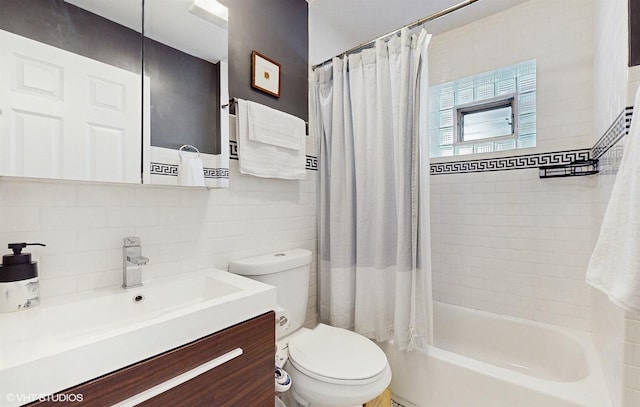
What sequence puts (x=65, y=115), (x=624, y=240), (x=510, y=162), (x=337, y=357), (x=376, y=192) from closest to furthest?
1. (x=624, y=240)
2. (x=65, y=115)
3. (x=337, y=357)
4. (x=376, y=192)
5. (x=510, y=162)

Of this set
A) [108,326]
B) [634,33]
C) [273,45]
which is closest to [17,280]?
[108,326]

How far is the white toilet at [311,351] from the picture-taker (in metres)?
1.12

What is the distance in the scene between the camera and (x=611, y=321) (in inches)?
45.3

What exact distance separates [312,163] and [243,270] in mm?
833

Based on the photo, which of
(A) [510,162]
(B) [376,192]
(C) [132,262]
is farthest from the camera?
(A) [510,162]

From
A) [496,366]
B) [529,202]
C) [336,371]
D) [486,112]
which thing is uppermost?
[486,112]

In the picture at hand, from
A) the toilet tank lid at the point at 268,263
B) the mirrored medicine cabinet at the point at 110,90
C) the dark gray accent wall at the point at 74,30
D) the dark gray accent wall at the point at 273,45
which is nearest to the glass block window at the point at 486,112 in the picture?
the dark gray accent wall at the point at 273,45

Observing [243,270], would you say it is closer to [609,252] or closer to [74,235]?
[74,235]

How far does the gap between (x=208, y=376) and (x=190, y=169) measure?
759 millimetres

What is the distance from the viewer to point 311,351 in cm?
133

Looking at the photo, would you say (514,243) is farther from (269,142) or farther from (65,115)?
(65,115)

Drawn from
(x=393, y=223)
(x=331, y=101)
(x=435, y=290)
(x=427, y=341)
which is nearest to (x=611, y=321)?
(x=427, y=341)

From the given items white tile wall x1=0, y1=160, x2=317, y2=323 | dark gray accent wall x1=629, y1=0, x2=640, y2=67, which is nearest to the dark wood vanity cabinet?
white tile wall x1=0, y1=160, x2=317, y2=323

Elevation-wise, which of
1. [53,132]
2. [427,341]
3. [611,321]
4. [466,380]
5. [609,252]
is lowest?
[466,380]
